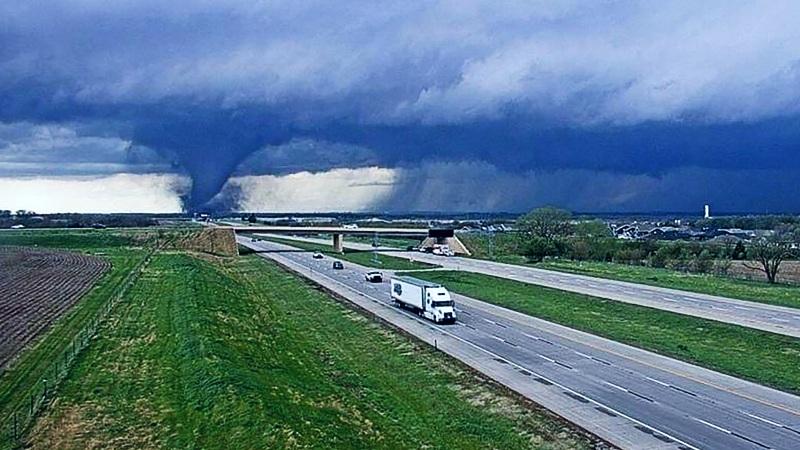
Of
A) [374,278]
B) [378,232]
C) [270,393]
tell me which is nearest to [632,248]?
[378,232]

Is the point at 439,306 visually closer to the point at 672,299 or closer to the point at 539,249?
the point at 672,299

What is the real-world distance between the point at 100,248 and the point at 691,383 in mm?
125197

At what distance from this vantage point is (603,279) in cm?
9206

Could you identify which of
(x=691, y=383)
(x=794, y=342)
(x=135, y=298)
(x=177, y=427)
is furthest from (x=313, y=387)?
(x=135, y=298)

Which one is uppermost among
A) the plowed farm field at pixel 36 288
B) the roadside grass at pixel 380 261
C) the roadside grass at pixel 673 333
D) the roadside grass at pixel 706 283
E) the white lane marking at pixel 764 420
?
the plowed farm field at pixel 36 288

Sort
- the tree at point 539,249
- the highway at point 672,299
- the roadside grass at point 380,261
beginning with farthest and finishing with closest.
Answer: the tree at point 539,249
the roadside grass at point 380,261
the highway at point 672,299

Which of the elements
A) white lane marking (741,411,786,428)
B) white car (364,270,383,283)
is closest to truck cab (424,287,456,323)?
white lane marking (741,411,786,428)

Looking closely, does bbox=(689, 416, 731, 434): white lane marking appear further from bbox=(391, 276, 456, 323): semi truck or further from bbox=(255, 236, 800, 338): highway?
bbox=(391, 276, 456, 323): semi truck

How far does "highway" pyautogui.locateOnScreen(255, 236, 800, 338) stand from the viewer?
56.8m

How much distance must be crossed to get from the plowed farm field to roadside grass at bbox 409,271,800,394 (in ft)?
116

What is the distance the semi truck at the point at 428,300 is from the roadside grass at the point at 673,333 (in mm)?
7711

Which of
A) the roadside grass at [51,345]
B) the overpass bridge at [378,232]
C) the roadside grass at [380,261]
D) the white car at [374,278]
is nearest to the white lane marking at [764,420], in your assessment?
the roadside grass at [51,345]

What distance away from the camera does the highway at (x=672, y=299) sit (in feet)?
186

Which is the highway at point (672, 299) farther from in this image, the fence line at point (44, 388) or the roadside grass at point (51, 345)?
Result: the roadside grass at point (51, 345)
